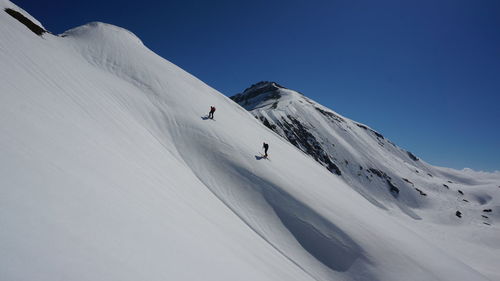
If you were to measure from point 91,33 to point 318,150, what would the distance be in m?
55.3

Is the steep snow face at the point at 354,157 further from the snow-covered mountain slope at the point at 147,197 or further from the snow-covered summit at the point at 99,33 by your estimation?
the snow-covered mountain slope at the point at 147,197

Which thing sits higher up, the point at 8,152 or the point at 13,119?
the point at 13,119

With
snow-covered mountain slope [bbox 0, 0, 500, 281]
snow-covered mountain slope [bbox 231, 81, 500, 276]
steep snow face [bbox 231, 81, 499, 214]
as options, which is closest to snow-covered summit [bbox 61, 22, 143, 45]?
snow-covered mountain slope [bbox 0, 0, 500, 281]

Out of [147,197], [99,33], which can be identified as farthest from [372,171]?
[147,197]

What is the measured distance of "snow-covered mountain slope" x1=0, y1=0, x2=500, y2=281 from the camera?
10.3 feet

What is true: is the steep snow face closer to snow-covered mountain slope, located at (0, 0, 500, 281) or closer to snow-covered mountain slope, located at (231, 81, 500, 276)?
snow-covered mountain slope, located at (231, 81, 500, 276)

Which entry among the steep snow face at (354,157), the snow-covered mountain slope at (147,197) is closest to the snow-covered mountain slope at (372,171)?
the steep snow face at (354,157)

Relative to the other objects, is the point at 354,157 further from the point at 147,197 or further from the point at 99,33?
the point at 147,197

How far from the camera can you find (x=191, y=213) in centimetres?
694

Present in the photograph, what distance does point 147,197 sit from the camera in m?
5.91

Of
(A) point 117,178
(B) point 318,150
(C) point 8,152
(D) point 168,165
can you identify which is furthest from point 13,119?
(B) point 318,150

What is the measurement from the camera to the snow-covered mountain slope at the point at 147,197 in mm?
3133

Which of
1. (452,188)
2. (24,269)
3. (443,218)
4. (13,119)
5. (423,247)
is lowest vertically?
(24,269)

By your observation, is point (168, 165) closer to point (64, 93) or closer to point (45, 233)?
point (64, 93)
